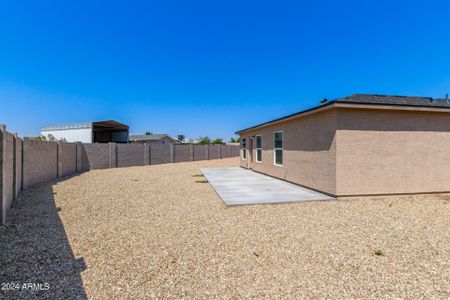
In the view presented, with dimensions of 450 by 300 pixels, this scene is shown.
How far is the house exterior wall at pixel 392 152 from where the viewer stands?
5984 millimetres

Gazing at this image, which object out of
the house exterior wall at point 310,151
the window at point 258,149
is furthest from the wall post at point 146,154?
the house exterior wall at point 310,151

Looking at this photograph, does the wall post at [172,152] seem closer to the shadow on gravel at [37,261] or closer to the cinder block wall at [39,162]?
the cinder block wall at [39,162]

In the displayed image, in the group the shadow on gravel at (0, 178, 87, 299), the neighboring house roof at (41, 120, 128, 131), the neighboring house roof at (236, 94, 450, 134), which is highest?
the neighboring house roof at (41, 120, 128, 131)

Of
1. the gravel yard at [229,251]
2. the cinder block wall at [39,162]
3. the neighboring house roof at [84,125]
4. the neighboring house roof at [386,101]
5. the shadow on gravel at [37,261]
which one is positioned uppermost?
the neighboring house roof at [84,125]

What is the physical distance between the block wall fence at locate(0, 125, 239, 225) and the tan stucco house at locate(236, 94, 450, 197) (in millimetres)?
7766

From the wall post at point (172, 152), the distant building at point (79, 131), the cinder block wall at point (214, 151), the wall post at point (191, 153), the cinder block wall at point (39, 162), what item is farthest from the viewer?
the cinder block wall at point (214, 151)

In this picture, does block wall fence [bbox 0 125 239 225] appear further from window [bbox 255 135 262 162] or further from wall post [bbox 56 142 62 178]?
window [bbox 255 135 262 162]

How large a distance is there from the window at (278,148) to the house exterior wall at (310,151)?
0.21m

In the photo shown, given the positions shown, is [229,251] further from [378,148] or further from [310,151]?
[378,148]

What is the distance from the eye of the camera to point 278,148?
955 centimetres

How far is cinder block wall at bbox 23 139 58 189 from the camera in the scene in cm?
753

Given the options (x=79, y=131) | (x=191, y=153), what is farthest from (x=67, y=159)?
(x=191, y=153)

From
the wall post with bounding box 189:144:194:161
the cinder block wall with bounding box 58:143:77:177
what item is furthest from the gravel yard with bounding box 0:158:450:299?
the wall post with bounding box 189:144:194:161

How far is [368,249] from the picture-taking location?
10.1 feet
